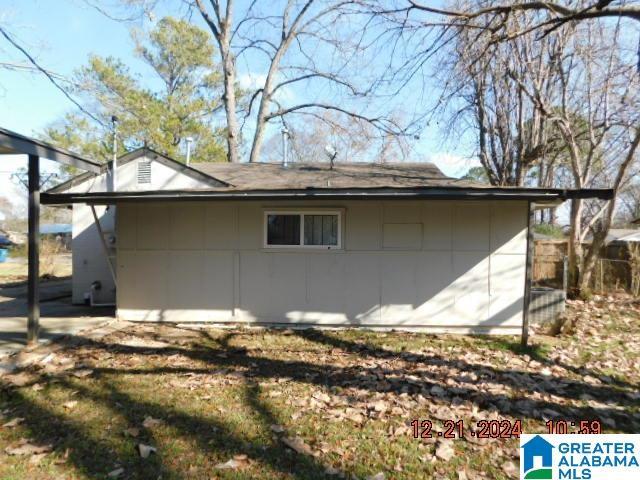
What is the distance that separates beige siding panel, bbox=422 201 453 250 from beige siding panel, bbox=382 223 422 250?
0.49 feet

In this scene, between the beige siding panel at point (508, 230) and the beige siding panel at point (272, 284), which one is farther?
the beige siding panel at point (272, 284)

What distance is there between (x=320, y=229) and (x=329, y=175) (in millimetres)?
1905

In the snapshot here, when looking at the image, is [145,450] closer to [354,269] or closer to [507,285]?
[354,269]

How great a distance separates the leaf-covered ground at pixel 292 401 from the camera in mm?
3131

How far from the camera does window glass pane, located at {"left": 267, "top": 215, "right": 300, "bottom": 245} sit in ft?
25.5

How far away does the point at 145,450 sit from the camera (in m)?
3.22

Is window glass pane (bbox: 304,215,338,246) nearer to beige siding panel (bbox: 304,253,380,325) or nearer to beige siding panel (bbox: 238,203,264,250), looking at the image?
beige siding panel (bbox: 304,253,380,325)

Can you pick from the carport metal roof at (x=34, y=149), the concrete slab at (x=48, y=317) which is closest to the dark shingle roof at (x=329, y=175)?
the carport metal roof at (x=34, y=149)

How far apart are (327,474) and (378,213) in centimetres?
524

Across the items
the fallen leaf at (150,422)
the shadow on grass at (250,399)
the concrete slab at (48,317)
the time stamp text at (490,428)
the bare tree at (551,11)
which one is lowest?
the time stamp text at (490,428)

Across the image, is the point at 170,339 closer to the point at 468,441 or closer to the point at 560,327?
the point at 468,441

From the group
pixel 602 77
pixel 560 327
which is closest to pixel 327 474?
pixel 560 327

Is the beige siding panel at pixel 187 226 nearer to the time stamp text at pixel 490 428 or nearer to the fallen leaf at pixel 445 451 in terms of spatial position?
the time stamp text at pixel 490 428

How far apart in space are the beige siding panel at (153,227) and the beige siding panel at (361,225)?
3.64 m
